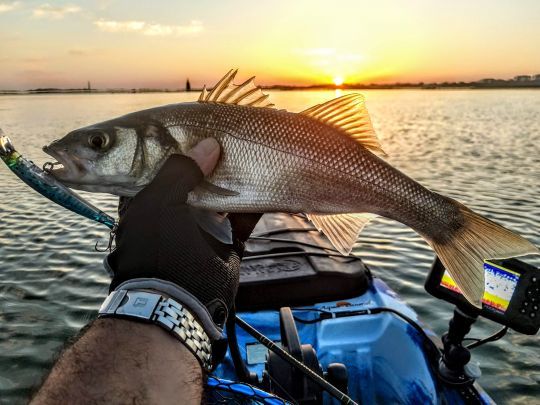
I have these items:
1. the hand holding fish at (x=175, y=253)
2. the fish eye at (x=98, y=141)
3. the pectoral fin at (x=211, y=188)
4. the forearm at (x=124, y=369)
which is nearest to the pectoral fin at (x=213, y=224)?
the hand holding fish at (x=175, y=253)

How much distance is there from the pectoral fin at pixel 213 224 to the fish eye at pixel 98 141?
32.5 inches

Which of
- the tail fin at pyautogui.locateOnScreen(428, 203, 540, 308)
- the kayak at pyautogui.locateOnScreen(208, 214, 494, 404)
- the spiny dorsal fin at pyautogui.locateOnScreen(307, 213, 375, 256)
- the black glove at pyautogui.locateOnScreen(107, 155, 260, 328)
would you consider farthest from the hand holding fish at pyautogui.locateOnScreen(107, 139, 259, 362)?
the tail fin at pyautogui.locateOnScreen(428, 203, 540, 308)

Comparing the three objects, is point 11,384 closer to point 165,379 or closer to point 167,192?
point 167,192

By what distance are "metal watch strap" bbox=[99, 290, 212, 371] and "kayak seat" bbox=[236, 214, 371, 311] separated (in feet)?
10.0

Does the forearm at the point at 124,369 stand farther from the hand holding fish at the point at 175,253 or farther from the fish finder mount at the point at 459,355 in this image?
the fish finder mount at the point at 459,355

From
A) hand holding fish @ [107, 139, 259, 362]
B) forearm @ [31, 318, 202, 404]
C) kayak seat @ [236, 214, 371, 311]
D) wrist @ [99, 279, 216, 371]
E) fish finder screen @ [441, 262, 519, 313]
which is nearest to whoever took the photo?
forearm @ [31, 318, 202, 404]

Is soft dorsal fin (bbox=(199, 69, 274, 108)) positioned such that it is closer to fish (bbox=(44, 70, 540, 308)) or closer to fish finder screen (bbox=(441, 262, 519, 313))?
fish (bbox=(44, 70, 540, 308))

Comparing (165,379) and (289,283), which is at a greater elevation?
(165,379)

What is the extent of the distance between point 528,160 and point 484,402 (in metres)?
22.1

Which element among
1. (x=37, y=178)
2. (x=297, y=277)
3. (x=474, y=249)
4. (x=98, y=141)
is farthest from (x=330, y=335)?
(x=37, y=178)

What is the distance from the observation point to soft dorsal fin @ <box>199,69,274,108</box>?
11.3 feet

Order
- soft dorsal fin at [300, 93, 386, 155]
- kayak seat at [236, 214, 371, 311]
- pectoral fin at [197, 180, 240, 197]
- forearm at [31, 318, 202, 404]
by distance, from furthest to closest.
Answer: kayak seat at [236, 214, 371, 311]
soft dorsal fin at [300, 93, 386, 155]
pectoral fin at [197, 180, 240, 197]
forearm at [31, 318, 202, 404]

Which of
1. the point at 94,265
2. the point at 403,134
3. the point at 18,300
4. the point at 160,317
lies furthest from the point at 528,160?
the point at 160,317

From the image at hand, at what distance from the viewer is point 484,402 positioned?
3.71 metres
